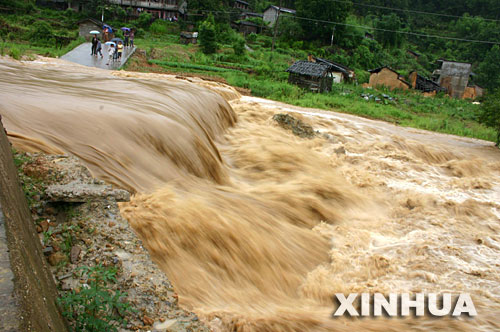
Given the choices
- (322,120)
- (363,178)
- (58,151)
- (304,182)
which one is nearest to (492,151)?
(322,120)

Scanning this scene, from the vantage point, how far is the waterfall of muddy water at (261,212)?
14.6 feet

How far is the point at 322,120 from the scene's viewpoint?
14914 mm

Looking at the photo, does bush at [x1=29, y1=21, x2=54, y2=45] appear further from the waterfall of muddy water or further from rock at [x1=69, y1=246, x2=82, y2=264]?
rock at [x1=69, y1=246, x2=82, y2=264]

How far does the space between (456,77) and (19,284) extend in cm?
5335

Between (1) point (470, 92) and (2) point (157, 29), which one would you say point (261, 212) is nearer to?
(2) point (157, 29)

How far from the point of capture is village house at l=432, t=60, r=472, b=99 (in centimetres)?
4753

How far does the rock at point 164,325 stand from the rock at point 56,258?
91cm

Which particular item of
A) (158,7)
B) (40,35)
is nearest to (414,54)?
(158,7)

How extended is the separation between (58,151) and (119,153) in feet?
2.87

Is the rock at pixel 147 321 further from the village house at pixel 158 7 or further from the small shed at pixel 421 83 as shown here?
the village house at pixel 158 7

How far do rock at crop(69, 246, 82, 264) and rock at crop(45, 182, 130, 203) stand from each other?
58 cm

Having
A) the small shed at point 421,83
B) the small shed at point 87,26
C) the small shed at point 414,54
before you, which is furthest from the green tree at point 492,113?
the small shed at point 414,54

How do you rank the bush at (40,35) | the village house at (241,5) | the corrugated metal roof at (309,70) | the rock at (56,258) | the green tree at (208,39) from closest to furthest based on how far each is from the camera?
1. the rock at (56,258)
2. the bush at (40,35)
3. the corrugated metal roof at (309,70)
4. the green tree at (208,39)
5. the village house at (241,5)

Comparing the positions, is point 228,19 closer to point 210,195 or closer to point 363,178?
point 363,178
